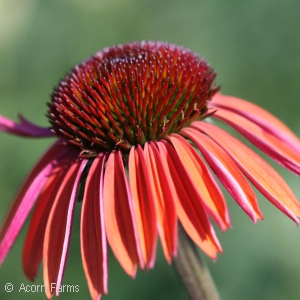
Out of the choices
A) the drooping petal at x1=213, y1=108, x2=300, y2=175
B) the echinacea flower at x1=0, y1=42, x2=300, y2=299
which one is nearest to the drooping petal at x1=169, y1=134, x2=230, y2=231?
the echinacea flower at x1=0, y1=42, x2=300, y2=299

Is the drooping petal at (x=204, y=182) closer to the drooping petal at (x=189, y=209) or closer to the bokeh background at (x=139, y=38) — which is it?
the drooping petal at (x=189, y=209)

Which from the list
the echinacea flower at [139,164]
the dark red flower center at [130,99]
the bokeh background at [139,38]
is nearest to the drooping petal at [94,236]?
the echinacea flower at [139,164]

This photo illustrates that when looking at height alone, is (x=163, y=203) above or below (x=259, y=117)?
below

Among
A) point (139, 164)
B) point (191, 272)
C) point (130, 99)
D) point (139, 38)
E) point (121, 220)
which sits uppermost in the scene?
point (139, 38)

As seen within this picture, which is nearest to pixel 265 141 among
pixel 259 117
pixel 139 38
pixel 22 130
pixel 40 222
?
pixel 259 117

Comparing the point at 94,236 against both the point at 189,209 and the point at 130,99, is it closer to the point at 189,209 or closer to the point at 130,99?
the point at 189,209

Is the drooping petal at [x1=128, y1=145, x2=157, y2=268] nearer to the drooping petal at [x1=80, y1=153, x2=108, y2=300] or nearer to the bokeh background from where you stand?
the drooping petal at [x1=80, y1=153, x2=108, y2=300]
